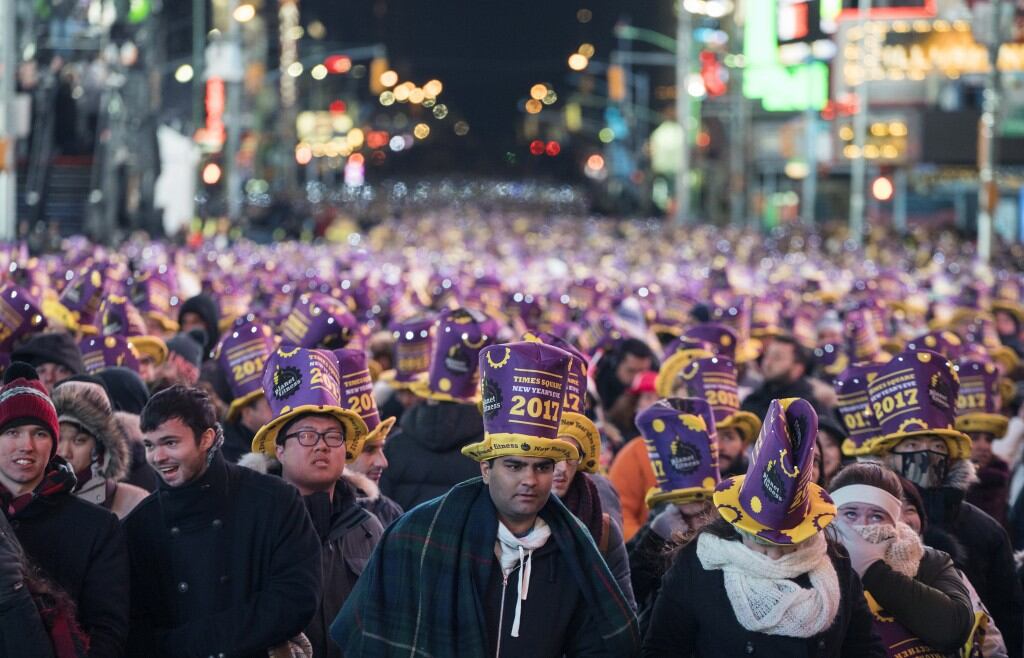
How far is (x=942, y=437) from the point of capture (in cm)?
782

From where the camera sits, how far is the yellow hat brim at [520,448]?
5395 mm

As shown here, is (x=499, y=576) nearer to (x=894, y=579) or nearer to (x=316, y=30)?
(x=894, y=579)

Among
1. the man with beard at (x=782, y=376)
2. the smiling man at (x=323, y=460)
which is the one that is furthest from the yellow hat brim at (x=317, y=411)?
the man with beard at (x=782, y=376)

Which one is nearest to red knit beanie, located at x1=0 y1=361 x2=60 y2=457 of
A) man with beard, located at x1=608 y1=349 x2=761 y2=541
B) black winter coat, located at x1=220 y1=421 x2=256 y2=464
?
black winter coat, located at x1=220 y1=421 x2=256 y2=464

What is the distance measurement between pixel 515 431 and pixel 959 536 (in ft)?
8.21

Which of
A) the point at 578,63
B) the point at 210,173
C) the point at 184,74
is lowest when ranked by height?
the point at 210,173

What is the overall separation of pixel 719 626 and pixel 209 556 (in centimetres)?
150

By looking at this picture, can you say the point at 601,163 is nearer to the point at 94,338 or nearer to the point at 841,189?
the point at 841,189

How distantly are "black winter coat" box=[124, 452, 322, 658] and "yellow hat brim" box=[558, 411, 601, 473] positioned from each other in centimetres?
102

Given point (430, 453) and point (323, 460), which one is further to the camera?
point (430, 453)

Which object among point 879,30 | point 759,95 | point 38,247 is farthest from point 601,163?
point 38,247

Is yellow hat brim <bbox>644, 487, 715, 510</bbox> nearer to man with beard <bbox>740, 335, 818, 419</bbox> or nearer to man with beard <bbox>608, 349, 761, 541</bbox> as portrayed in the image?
man with beard <bbox>608, 349, 761, 541</bbox>

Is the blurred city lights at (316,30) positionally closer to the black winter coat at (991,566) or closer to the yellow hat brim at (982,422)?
the yellow hat brim at (982,422)

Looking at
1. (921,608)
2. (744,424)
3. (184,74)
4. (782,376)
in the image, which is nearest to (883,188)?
(184,74)
